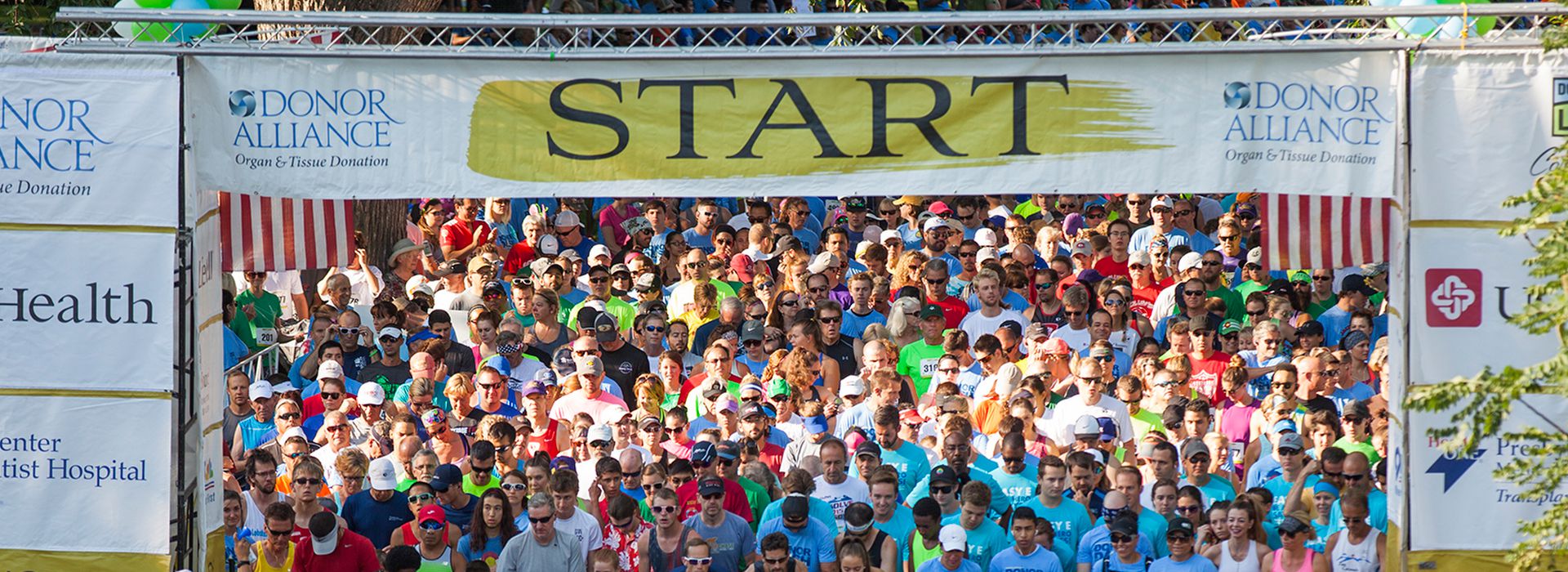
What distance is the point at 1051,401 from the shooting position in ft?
41.1

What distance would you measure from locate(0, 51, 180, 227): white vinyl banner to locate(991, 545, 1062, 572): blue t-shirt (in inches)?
191

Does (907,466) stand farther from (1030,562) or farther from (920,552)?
(1030,562)

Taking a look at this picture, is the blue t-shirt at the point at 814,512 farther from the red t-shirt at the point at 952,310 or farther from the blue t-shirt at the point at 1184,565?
the red t-shirt at the point at 952,310

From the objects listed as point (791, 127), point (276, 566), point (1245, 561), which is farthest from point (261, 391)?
point (1245, 561)

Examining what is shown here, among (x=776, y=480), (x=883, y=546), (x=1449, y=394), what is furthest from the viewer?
(x=776, y=480)

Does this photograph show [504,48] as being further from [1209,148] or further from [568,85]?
[1209,148]

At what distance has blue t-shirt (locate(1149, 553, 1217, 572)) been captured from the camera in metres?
10.6

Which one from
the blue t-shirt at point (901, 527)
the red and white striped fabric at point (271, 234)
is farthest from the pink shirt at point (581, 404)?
the blue t-shirt at point (901, 527)

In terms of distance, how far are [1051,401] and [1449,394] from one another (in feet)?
17.9

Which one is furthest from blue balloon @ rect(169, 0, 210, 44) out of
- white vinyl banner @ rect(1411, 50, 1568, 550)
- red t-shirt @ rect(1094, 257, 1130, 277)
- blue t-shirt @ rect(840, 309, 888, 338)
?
red t-shirt @ rect(1094, 257, 1130, 277)

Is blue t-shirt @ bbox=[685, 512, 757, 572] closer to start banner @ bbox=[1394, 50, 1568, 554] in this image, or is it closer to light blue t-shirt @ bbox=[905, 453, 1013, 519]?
light blue t-shirt @ bbox=[905, 453, 1013, 519]

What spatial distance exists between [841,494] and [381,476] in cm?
276

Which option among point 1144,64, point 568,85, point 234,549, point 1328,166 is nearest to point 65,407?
point 234,549

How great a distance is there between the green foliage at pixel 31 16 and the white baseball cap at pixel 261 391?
2.95 m
